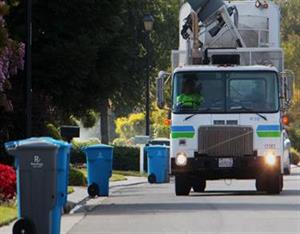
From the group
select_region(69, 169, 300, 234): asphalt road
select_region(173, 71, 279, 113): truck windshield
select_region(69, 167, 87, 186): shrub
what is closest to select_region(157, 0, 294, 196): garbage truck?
select_region(173, 71, 279, 113): truck windshield

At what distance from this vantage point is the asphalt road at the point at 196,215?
1681 centimetres

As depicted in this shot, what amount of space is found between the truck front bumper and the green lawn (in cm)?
571

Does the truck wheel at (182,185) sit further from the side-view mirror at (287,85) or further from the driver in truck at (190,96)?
the side-view mirror at (287,85)

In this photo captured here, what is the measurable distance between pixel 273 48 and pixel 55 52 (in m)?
5.80

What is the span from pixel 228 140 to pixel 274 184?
1919 millimetres

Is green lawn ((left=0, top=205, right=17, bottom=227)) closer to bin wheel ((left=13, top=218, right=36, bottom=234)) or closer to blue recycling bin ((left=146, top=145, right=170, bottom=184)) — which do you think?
bin wheel ((left=13, top=218, right=36, bottom=234))

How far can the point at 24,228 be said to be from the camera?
14.1m

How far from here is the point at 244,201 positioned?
909 inches

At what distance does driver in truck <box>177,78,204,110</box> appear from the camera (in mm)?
24344

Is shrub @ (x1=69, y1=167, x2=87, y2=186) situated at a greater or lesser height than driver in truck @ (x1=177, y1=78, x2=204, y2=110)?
lesser

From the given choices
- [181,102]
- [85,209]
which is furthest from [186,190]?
[85,209]

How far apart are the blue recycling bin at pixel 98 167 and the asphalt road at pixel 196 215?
73 centimetres

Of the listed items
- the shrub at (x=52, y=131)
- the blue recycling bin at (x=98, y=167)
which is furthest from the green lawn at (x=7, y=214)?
the shrub at (x=52, y=131)

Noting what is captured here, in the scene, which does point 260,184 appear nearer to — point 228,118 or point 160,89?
point 228,118
